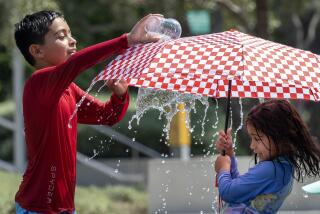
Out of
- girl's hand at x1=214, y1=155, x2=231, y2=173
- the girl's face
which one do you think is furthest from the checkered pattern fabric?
girl's hand at x1=214, y1=155, x2=231, y2=173

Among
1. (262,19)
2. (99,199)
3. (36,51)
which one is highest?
(36,51)

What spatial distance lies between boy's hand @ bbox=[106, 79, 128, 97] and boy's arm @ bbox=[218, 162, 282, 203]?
0.90 m

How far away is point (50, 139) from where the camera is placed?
441 centimetres

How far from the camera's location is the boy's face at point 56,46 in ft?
15.3

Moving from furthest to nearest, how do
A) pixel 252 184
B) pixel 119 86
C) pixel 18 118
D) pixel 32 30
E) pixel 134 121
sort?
1. pixel 134 121
2. pixel 18 118
3. pixel 119 86
4. pixel 32 30
5. pixel 252 184

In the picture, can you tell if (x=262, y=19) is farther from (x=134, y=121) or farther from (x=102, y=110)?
(x=102, y=110)

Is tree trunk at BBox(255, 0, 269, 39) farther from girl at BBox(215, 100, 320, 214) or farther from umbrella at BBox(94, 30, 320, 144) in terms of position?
girl at BBox(215, 100, 320, 214)

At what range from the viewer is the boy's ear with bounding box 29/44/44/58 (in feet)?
15.3

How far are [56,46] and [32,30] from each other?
5.5 inches

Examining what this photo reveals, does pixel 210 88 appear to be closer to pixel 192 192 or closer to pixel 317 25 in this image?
pixel 192 192

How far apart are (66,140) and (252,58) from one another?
94 cm

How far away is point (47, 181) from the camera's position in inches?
173

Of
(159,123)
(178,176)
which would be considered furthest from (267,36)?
(159,123)

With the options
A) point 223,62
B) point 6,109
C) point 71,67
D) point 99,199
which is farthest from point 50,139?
point 6,109
